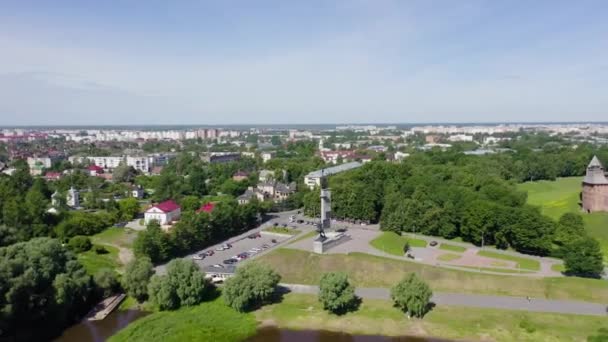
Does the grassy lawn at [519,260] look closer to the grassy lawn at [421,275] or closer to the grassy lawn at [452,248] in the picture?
the grassy lawn at [452,248]

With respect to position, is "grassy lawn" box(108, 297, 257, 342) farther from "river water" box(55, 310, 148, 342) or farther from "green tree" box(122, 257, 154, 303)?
"green tree" box(122, 257, 154, 303)

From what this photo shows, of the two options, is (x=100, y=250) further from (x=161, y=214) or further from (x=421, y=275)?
(x=421, y=275)

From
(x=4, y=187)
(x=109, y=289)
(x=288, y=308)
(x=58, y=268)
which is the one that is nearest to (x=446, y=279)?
(x=288, y=308)

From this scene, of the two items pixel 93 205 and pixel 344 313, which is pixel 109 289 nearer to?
pixel 344 313

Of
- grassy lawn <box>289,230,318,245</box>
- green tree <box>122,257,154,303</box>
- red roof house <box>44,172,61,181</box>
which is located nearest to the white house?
grassy lawn <box>289,230,318,245</box>

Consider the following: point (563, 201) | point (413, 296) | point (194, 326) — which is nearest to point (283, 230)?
point (194, 326)
